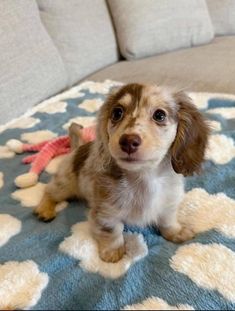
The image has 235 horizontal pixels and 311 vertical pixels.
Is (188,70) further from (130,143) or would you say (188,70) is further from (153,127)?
(130,143)

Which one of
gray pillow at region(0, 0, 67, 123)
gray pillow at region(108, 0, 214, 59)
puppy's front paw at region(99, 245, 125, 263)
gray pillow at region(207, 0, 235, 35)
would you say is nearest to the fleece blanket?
puppy's front paw at region(99, 245, 125, 263)

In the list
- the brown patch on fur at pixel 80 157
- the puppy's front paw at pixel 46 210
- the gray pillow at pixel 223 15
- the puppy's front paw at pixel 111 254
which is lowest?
the gray pillow at pixel 223 15

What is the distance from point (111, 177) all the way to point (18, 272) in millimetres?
340

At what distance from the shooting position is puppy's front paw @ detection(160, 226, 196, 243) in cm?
114

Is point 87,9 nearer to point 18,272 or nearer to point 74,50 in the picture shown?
point 74,50

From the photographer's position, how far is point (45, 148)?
5.14ft

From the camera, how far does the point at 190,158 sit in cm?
109

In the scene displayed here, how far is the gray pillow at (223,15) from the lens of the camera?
2.91 m

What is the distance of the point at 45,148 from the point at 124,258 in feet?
2.11

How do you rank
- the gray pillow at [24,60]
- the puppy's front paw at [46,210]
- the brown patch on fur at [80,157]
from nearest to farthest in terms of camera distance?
1. the puppy's front paw at [46,210]
2. the brown patch on fur at [80,157]
3. the gray pillow at [24,60]

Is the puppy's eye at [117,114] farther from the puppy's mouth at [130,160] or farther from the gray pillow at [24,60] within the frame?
the gray pillow at [24,60]

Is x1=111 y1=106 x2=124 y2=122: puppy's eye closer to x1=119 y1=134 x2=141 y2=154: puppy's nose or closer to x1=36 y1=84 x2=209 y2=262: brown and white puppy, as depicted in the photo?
x1=36 y1=84 x2=209 y2=262: brown and white puppy

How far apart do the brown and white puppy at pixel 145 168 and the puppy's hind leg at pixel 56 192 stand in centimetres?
13

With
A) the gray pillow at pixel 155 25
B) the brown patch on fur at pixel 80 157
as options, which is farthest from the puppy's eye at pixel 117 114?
the gray pillow at pixel 155 25
